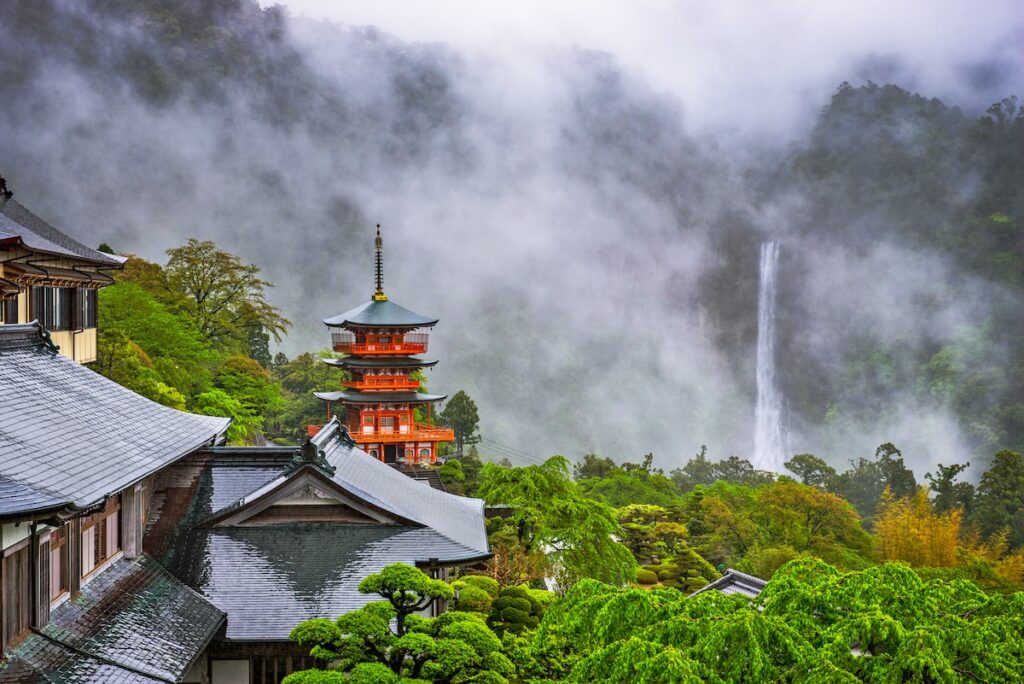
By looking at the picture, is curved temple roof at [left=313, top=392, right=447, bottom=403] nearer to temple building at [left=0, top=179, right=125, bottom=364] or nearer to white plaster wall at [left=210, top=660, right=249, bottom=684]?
temple building at [left=0, top=179, right=125, bottom=364]

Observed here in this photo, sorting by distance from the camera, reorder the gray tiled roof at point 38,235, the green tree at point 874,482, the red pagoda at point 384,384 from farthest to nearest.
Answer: the green tree at point 874,482
the red pagoda at point 384,384
the gray tiled roof at point 38,235

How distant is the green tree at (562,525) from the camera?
67.1 feet

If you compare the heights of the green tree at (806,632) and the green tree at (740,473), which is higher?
the green tree at (806,632)

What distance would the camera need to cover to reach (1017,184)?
3386 inches

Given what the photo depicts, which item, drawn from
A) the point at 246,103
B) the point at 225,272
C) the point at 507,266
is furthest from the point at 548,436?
the point at 225,272

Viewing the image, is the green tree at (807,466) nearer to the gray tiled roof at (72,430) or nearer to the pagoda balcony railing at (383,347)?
the pagoda balcony railing at (383,347)

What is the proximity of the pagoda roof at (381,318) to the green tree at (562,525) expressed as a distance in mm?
16086

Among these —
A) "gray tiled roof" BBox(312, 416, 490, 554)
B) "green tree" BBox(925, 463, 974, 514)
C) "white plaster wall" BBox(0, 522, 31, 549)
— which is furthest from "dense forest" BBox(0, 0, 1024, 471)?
"white plaster wall" BBox(0, 522, 31, 549)

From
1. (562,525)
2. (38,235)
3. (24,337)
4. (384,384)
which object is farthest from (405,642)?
(384,384)

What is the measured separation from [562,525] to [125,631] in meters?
13.9

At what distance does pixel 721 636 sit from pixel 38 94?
93542 mm

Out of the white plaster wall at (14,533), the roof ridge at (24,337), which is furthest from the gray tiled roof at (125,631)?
the roof ridge at (24,337)

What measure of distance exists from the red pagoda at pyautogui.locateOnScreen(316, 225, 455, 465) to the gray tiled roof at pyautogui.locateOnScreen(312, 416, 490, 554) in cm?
2202

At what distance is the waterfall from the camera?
9062 cm
